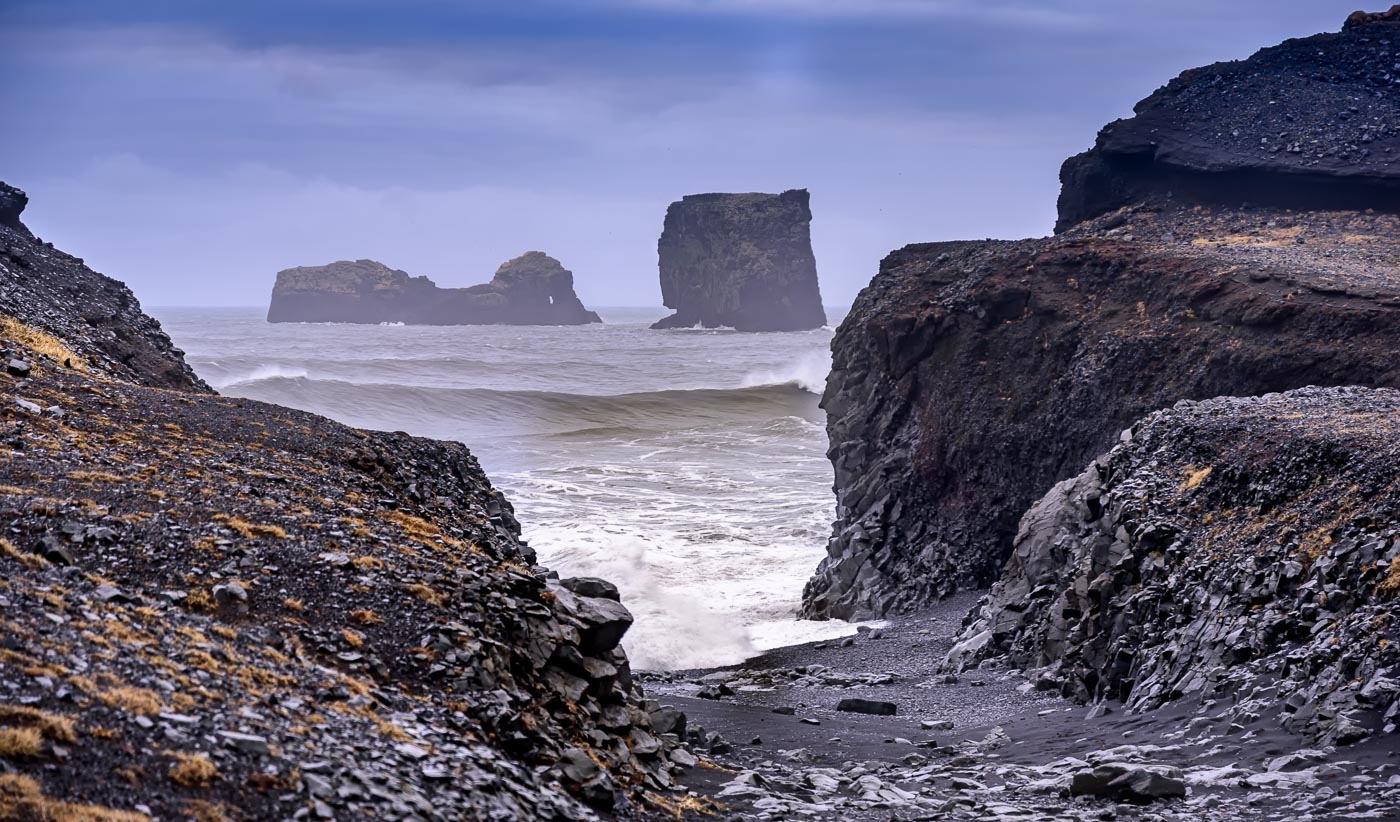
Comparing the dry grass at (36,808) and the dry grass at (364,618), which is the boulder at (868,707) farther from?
the dry grass at (36,808)

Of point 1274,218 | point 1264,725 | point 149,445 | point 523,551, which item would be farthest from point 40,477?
Result: point 1274,218

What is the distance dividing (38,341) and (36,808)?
54.8 feet

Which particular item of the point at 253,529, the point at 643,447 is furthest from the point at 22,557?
the point at 643,447

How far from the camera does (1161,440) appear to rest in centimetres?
2370

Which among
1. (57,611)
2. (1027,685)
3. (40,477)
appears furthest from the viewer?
(1027,685)

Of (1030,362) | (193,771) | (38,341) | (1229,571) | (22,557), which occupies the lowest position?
(1229,571)

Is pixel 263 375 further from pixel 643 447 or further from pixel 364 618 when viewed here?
pixel 364 618

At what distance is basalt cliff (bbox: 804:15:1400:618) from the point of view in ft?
102

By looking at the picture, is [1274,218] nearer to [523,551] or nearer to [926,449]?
[926,449]

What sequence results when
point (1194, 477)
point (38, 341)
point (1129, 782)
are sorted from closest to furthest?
point (1129, 782)
point (38, 341)
point (1194, 477)

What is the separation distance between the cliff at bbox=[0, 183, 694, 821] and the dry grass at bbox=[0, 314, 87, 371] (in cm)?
123

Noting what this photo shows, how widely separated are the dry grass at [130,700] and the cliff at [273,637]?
2 cm

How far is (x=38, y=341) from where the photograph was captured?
69.4ft

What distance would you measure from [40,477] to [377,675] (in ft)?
18.6
